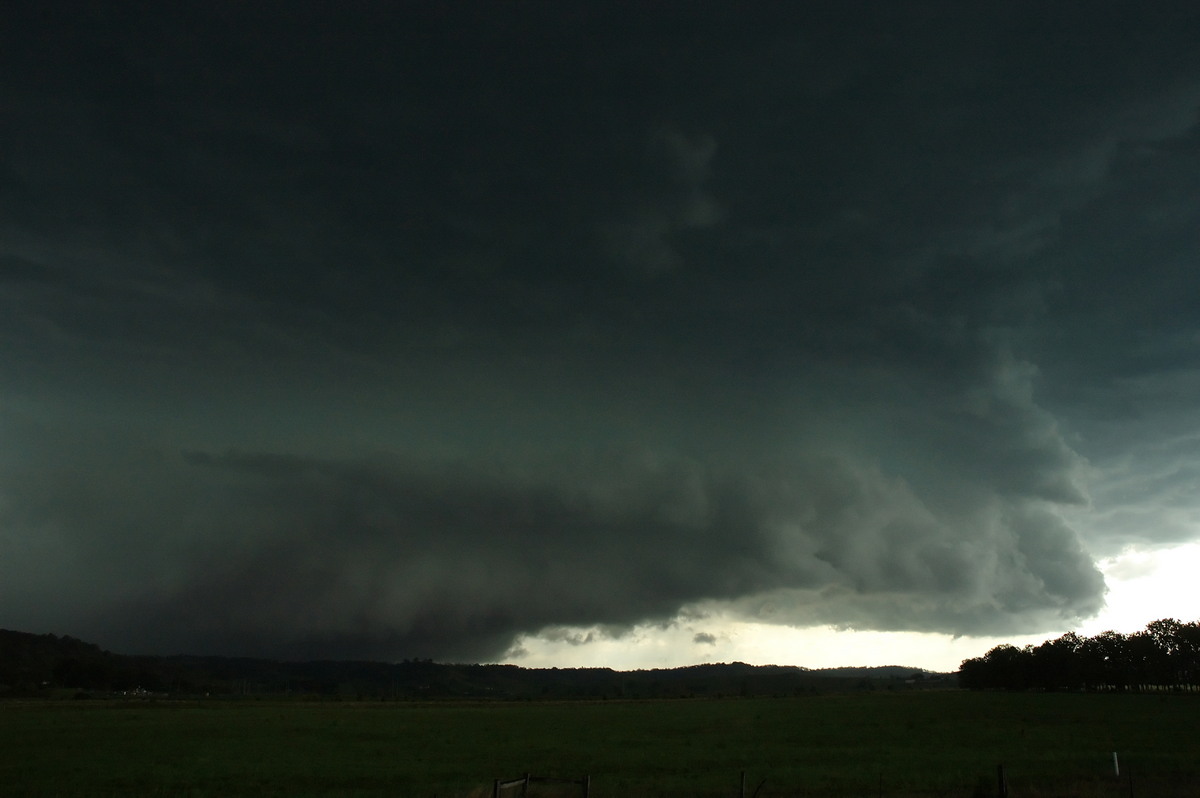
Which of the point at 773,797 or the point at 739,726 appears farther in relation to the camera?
the point at 739,726

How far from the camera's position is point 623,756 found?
201 feet

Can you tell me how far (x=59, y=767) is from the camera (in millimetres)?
53562

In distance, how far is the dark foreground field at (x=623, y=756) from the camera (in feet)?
139

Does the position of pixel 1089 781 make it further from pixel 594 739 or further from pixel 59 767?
pixel 59 767

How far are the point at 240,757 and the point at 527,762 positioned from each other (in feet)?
77.4

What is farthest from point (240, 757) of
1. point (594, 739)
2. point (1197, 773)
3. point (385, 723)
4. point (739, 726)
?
point (1197, 773)

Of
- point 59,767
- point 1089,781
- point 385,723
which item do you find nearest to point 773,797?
point 1089,781

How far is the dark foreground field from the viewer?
4241 cm

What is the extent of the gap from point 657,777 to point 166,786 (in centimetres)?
2939

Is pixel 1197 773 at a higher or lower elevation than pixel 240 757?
higher

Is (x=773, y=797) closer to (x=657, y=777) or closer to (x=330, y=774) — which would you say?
(x=657, y=777)

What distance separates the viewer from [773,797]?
3656 cm

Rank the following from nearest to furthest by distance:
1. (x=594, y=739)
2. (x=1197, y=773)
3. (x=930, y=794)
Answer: (x=930, y=794), (x=1197, y=773), (x=594, y=739)

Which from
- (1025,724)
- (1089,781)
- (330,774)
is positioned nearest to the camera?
(1089,781)
